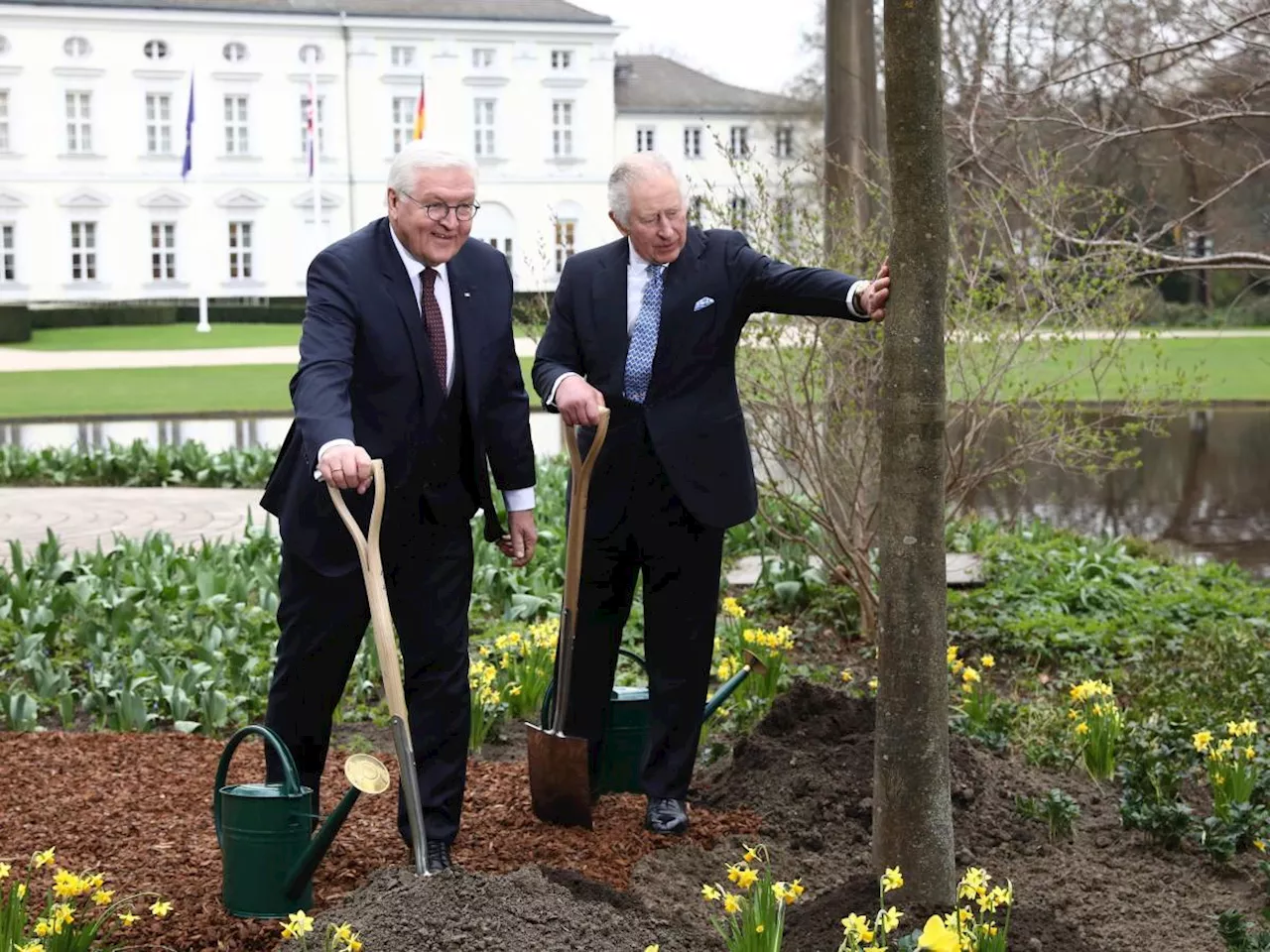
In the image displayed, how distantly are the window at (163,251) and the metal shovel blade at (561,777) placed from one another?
52881mm

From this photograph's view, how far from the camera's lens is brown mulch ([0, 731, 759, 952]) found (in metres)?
3.75

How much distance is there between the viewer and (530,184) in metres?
59.0

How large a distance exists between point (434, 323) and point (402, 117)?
55.1 m

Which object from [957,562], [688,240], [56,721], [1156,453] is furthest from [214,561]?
[1156,453]

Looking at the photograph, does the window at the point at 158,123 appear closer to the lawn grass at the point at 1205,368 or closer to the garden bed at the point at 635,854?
the lawn grass at the point at 1205,368

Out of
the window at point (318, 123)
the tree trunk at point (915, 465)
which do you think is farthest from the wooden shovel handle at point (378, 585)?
the window at point (318, 123)

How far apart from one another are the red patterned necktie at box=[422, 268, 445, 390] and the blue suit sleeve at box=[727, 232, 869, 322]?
0.80 m

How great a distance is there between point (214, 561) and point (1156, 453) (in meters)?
10.8

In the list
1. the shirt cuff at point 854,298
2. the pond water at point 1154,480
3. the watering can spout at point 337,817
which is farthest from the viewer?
the pond water at point 1154,480

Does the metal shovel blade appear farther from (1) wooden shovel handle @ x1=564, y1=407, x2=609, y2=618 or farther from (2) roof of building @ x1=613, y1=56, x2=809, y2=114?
(2) roof of building @ x1=613, y1=56, x2=809, y2=114

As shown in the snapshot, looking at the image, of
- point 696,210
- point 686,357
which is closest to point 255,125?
point 696,210

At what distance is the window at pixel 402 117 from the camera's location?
186 ft

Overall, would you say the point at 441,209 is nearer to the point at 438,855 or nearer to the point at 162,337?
the point at 438,855

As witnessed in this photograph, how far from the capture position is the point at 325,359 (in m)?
3.73
